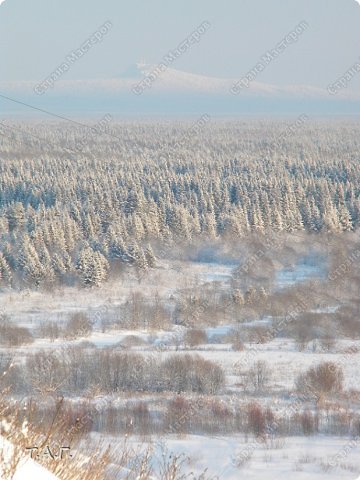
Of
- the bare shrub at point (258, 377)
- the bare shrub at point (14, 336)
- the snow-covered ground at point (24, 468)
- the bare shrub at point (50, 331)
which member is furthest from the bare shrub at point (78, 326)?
the snow-covered ground at point (24, 468)

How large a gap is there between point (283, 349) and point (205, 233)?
51.6 ft

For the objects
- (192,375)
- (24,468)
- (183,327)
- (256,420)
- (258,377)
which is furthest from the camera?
(183,327)

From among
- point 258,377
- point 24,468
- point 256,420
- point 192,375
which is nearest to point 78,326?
point 192,375

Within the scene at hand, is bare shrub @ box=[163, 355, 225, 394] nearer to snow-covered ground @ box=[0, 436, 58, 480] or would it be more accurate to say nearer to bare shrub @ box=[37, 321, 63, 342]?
bare shrub @ box=[37, 321, 63, 342]

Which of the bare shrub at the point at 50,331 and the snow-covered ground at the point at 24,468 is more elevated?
the snow-covered ground at the point at 24,468

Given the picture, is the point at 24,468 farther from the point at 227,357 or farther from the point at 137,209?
the point at 137,209

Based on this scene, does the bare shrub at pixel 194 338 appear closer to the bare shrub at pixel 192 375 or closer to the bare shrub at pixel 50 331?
the bare shrub at pixel 192 375

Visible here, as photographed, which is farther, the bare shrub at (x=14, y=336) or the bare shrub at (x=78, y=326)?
the bare shrub at (x=78, y=326)

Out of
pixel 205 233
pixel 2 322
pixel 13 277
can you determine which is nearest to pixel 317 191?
pixel 205 233

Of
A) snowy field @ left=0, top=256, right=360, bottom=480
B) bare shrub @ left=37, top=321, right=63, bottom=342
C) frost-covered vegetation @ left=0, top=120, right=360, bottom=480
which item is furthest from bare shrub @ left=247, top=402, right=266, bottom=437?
bare shrub @ left=37, top=321, right=63, bottom=342

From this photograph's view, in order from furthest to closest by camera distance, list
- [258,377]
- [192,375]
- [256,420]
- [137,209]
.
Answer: [137,209] < [258,377] < [192,375] < [256,420]

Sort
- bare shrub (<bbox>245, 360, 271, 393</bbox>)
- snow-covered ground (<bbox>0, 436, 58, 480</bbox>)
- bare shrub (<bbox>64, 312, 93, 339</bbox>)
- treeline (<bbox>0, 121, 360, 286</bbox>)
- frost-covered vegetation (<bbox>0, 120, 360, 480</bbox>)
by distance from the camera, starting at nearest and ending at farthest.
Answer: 1. snow-covered ground (<bbox>0, 436, 58, 480</bbox>)
2. frost-covered vegetation (<bbox>0, 120, 360, 480</bbox>)
3. bare shrub (<bbox>245, 360, 271, 393</bbox>)
4. bare shrub (<bbox>64, 312, 93, 339</bbox>)
5. treeline (<bbox>0, 121, 360, 286</bbox>)

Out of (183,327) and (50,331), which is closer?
(50,331)

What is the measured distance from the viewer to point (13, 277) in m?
26.8
